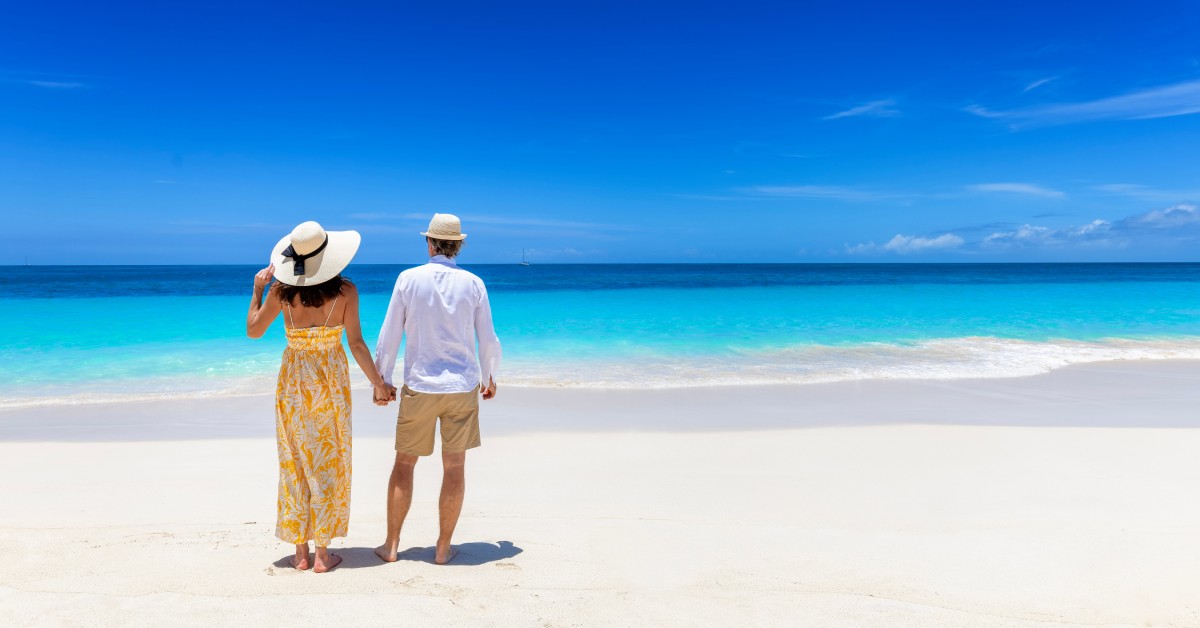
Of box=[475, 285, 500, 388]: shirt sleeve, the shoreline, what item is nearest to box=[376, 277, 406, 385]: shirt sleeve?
box=[475, 285, 500, 388]: shirt sleeve

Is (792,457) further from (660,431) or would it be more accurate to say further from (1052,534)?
(1052,534)

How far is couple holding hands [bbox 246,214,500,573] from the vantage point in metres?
3.24

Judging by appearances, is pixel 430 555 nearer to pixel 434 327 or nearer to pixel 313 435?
pixel 313 435

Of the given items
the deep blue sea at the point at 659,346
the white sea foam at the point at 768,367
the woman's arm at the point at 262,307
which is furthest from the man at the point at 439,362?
the deep blue sea at the point at 659,346

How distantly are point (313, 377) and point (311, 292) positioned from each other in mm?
402

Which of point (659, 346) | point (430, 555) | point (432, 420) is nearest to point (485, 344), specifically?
point (432, 420)

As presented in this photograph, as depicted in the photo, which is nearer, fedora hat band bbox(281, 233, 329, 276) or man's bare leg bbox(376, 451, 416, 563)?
fedora hat band bbox(281, 233, 329, 276)

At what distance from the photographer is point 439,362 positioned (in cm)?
341

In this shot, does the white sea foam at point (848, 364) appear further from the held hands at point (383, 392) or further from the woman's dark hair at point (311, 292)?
the woman's dark hair at point (311, 292)

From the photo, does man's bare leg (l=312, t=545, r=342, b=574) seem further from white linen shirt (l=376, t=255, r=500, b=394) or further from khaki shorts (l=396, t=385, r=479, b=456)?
white linen shirt (l=376, t=255, r=500, b=394)

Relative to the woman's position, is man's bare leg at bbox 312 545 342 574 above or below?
below

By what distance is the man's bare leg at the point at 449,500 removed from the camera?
3.55 meters

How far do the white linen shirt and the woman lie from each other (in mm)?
160

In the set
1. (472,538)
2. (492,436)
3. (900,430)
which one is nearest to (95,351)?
(492,436)
